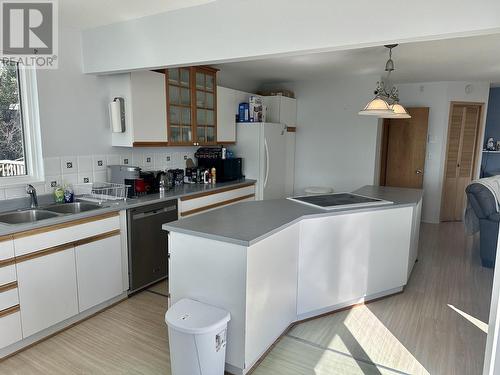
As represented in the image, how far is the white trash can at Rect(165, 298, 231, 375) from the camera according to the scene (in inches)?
72.7

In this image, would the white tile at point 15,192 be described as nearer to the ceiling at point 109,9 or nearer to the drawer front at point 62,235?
the drawer front at point 62,235

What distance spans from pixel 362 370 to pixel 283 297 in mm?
655

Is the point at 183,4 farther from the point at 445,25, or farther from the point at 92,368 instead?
the point at 92,368

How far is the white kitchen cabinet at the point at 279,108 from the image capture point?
5156 mm

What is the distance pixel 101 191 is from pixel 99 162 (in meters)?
0.30

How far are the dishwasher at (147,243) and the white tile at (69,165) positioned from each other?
0.71 metres

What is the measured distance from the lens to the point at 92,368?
2.19 m

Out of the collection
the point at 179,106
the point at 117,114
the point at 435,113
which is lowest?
the point at 117,114

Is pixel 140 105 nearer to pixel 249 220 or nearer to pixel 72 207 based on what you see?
pixel 72 207

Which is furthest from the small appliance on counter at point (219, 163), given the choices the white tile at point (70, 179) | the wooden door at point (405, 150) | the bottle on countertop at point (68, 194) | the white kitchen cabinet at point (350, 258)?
the wooden door at point (405, 150)

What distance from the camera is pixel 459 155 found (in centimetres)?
582

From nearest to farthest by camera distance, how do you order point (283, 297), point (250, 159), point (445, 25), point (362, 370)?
point (445, 25) < point (362, 370) < point (283, 297) < point (250, 159)

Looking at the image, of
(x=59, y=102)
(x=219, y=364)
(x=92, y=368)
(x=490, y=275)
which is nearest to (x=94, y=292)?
(x=92, y=368)

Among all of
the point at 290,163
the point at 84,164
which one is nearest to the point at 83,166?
the point at 84,164
